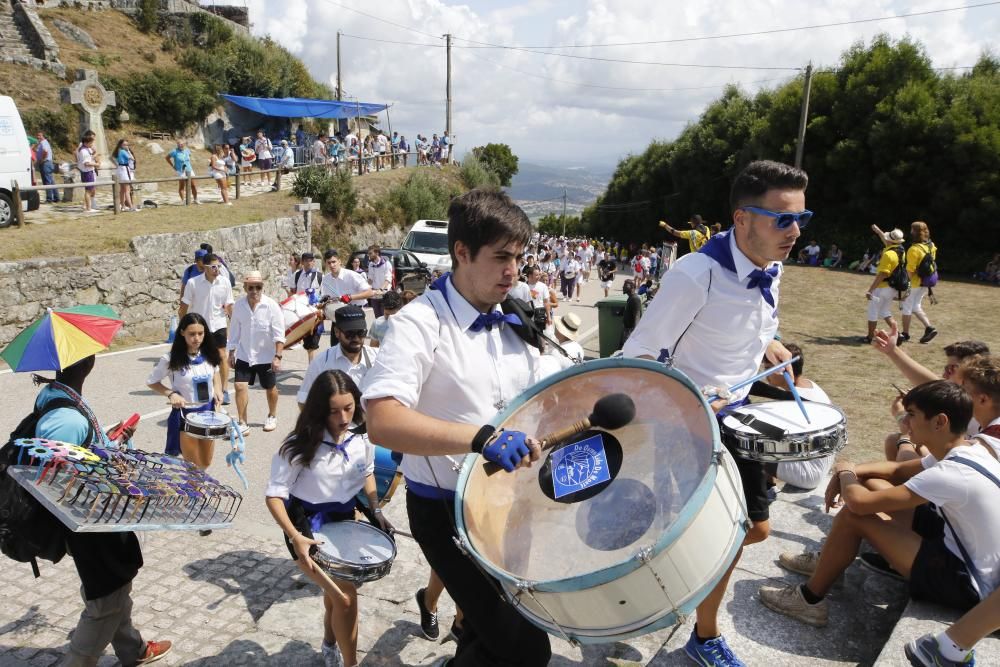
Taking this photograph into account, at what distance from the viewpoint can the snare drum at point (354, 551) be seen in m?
3.36

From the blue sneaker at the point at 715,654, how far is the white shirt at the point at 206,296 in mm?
7718

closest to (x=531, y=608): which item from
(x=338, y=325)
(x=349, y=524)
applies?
(x=349, y=524)

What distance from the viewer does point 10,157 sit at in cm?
1351

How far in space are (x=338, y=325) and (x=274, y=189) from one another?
1840cm

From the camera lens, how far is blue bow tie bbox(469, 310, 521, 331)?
2.47 metres

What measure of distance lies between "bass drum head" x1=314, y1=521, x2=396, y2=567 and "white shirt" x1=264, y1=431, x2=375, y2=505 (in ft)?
0.55

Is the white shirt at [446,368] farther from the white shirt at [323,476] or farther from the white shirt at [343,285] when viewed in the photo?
the white shirt at [343,285]

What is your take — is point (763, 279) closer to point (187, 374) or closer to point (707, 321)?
point (707, 321)

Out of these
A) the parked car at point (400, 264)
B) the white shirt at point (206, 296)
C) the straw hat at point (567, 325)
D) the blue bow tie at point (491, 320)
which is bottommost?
the parked car at point (400, 264)

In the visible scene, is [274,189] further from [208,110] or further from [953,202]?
[953,202]

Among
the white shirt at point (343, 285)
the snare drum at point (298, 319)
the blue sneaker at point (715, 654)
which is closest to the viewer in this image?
the blue sneaker at point (715, 654)

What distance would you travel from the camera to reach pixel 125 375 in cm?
1026

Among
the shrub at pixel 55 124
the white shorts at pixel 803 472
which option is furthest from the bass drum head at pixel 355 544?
the shrub at pixel 55 124

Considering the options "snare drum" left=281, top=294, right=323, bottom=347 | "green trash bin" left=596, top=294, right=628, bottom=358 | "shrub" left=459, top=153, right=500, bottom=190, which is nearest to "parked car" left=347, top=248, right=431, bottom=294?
"green trash bin" left=596, top=294, right=628, bottom=358
